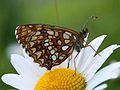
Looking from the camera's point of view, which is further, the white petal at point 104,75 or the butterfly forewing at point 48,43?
the butterfly forewing at point 48,43

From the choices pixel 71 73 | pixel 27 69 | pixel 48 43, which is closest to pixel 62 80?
pixel 71 73

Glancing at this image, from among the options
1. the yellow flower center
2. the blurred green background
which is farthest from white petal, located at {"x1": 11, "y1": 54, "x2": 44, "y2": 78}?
the blurred green background

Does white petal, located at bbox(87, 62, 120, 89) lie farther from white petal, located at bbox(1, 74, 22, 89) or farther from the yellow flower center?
white petal, located at bbox(1, 74, 22, 89)

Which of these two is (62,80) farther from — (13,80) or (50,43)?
(13,80)

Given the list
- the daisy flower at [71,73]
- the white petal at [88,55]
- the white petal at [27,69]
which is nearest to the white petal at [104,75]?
the daisy flower at [71,73]

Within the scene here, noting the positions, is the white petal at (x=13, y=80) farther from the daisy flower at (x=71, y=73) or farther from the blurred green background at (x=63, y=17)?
the blurred green background at (x=63, y=17)

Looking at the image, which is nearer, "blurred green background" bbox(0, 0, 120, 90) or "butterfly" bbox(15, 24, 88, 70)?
"butterfly" bbox(15, 24, 88, 70)

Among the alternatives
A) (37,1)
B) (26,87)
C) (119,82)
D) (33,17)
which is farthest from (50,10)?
(26,87)

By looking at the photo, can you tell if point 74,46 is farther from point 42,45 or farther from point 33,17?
point 33,17
